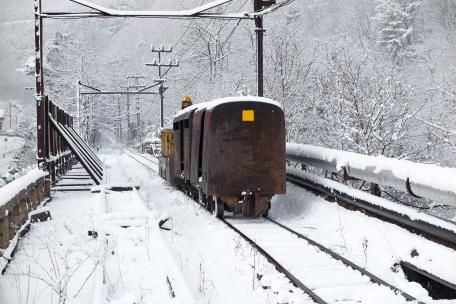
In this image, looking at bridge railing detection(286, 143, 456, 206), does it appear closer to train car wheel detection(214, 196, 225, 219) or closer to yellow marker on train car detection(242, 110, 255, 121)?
yellow marker on train car detection(242, 110, 255, 121)

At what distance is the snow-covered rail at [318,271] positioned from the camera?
233 inches

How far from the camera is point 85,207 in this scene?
12.5m

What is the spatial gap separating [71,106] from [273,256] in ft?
194

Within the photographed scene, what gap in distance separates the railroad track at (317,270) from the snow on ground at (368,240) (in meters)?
0.34

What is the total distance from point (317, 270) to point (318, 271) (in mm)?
110

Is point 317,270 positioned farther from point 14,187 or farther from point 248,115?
point 14,187

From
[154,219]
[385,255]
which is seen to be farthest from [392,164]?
[154,219]

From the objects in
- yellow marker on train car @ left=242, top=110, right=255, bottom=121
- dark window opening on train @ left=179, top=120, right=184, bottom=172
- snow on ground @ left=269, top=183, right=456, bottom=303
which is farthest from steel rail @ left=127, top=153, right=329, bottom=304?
dark window opening on train @ left=179, top=120, right=184, bottom=172

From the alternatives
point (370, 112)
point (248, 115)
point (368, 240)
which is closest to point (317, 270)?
point (368, 240)

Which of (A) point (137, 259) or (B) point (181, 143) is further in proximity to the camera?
(B) point (181, 143)

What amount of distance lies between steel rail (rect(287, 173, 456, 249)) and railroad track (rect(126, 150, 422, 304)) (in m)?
1.13

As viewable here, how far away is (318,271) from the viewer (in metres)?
6.95

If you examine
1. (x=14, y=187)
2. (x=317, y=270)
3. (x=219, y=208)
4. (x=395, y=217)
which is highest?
(x=14, y=187)

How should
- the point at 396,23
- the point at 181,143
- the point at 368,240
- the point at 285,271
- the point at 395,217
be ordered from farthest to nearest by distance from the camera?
the point at 396,23 < the point at 181,143 < the point at 368,240 < the point at 395,217 < the point at 285,271
